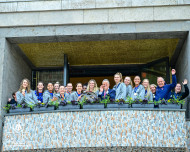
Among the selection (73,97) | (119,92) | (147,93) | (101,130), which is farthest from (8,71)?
(147,93)

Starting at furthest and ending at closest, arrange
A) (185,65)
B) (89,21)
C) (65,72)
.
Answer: (65,72), (185,65), (89,21)

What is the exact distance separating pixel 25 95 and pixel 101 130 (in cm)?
323

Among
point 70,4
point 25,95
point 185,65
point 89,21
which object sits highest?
point 70,4

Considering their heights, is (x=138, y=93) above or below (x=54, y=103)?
above

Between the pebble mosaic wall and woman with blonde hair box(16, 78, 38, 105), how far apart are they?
0.79m

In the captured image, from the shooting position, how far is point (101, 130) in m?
15.4

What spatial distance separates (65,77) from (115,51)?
2.63 m

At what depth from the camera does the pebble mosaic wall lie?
15211 mm

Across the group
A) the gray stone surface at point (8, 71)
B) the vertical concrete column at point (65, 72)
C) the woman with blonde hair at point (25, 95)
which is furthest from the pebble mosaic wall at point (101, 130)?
the vertical concrete column at point (65, 72)

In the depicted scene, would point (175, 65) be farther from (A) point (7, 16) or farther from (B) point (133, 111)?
(A) point (7, 16)

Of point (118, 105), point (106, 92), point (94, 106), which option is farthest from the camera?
point (106, 92)

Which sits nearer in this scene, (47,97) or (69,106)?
(69,106)

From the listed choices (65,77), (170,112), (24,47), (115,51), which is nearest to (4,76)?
(24,47)

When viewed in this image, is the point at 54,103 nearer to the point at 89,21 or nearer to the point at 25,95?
the point at 25,95
